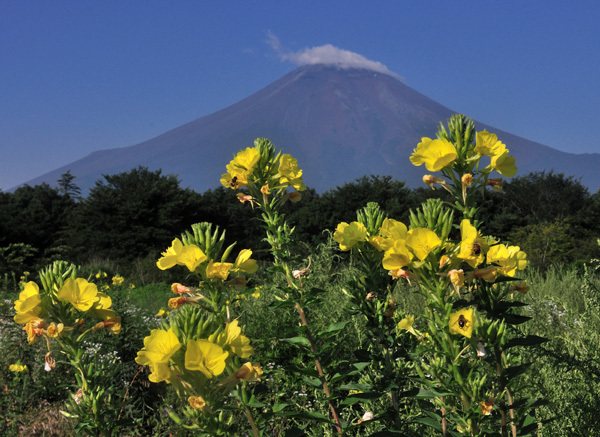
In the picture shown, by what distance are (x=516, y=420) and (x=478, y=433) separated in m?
0.27

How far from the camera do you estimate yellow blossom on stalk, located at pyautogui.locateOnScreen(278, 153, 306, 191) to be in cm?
215

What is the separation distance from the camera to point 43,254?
19.2 meters

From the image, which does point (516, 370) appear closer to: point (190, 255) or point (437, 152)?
point (437, 152)

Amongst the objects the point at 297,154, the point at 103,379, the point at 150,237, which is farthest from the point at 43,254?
the point at 297,154

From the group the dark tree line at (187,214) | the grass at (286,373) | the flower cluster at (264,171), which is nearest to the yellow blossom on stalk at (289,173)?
the flower cluster at (264,171)

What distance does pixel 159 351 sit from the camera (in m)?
1.14

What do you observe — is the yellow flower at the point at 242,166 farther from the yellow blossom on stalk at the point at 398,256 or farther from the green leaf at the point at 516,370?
the green leaf at the point at 516,370

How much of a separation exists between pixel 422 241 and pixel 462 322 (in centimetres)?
24

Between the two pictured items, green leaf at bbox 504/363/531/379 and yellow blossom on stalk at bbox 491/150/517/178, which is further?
yellow blossom on stalk at bbox 491/150/517/178

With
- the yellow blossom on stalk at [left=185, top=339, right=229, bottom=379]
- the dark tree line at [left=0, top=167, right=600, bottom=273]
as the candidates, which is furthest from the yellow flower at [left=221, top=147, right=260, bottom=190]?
the dark tree line at [left=0, top=167, right=600, bottom=273]

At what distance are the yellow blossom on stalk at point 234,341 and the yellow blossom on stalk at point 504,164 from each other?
115 cm

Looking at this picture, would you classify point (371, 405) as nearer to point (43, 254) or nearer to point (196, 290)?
point (196, 290)

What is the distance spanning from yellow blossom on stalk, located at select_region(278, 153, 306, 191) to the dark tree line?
45.9ft

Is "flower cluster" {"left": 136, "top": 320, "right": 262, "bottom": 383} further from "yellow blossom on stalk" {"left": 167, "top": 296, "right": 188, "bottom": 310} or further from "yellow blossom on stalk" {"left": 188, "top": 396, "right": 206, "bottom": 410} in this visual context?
"yellow blossom on stalk" {"left": 167, "top": 296, "right": 188, "bottom": 310}
